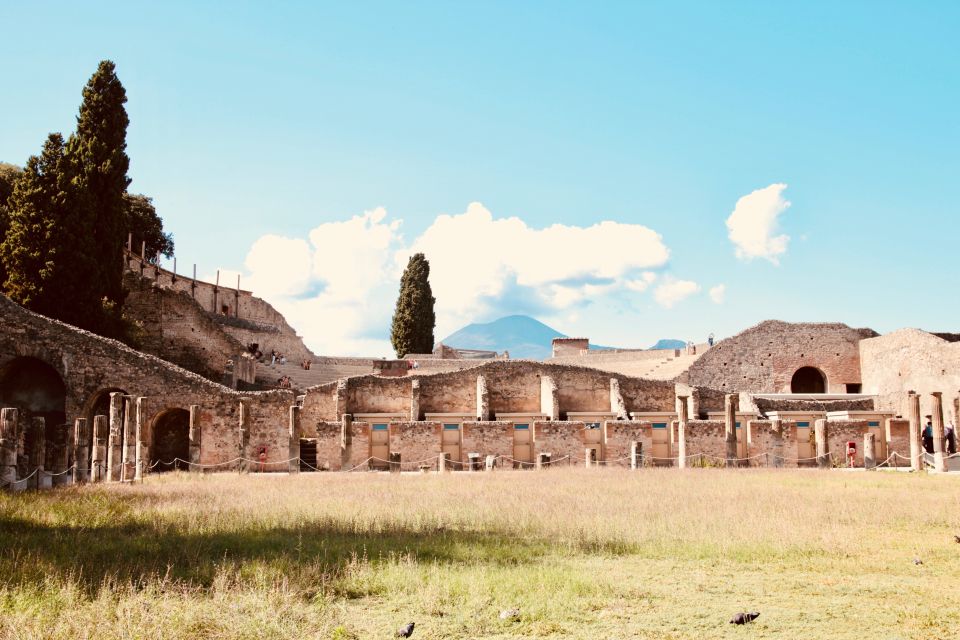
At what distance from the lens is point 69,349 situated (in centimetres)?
3253

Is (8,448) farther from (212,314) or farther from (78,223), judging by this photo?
(212,314)

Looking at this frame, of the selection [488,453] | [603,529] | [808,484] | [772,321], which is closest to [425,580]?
[603,529]

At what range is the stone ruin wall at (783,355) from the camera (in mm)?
47656

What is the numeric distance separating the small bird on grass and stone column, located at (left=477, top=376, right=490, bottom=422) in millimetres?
29008

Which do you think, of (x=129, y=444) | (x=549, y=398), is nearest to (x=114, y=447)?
(x=129, y=444)

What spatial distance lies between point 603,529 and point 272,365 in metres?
37.3

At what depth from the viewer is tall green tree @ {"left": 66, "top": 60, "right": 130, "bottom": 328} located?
35.5 metres

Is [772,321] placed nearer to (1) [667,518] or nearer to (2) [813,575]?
(1) [667,518]

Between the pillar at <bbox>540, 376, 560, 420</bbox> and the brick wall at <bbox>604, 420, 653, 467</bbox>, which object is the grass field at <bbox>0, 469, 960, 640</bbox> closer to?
the brick wall at <bbox>604, 420, 653, 467</bbox>

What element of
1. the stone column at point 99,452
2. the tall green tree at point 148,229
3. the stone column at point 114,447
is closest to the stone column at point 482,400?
the stone column at point 114,447

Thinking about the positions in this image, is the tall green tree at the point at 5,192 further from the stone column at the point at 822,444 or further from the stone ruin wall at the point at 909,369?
the stone ruin wall at the point at 909,369

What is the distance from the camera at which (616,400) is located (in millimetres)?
40000

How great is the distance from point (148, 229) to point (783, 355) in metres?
41.9

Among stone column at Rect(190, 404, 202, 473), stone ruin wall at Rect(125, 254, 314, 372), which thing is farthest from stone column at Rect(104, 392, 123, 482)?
stone ruin wall at Rect(125, 254, 314, 372)
